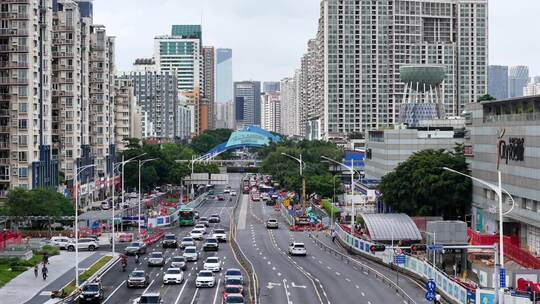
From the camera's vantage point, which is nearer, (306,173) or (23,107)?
(23,107)

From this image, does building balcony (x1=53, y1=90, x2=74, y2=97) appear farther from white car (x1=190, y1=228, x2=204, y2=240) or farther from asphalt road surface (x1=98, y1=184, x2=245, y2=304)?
asphalt road surface (x1=98, y1=184, x2=245, y2=304)

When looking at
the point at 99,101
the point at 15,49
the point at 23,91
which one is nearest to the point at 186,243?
the point at 23,91

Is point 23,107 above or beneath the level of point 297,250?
above

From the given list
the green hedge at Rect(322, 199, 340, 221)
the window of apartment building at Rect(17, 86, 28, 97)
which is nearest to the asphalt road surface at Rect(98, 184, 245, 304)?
the green hedge at Rect(322, 199, 340, 221)

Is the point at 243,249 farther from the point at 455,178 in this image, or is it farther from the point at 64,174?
the point at 64,174

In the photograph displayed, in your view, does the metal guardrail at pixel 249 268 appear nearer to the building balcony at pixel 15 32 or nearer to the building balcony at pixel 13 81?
the building balcony at pixel 13 81

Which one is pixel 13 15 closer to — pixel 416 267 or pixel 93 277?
pixel 93 277

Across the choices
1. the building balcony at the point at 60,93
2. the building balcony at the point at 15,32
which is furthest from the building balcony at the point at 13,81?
the building balcony at the point at 60,93
